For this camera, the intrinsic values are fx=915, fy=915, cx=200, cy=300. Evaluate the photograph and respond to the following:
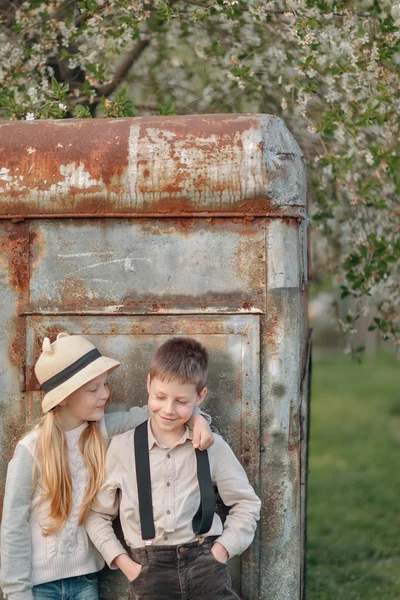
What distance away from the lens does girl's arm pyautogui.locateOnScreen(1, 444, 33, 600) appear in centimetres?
347

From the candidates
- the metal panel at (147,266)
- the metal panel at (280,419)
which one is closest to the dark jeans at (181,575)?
the metal panel at (280,419)

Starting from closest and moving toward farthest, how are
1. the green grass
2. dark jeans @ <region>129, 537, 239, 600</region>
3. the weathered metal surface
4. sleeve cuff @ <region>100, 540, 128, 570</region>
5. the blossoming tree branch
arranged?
dark jeans @ <region>129, 537, 239, 600</region>
sleeve cuff @ <region>100, 540, 128, 570</region>
the weathered metal surface
the blossoming tree branch
the green grass

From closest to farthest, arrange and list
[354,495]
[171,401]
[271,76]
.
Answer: [171,401] → [271,76] → [354,495]

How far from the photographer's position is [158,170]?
146 inches

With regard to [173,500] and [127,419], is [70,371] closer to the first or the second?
[127,419]

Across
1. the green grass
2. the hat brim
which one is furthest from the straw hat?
the green grass

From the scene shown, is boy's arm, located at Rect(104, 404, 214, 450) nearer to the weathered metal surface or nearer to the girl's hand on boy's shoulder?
the girl's hand on boy's shoulder

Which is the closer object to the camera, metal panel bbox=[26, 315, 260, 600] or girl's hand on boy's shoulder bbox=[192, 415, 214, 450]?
girl's hand on boy's shoulder bbox=[192, 415, 214, 450]

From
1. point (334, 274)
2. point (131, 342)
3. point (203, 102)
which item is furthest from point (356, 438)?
point (131, 342)

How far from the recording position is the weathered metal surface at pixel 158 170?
3.69 meters

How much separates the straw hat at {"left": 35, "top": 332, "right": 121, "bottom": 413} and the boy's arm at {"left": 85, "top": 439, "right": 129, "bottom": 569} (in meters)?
0.28

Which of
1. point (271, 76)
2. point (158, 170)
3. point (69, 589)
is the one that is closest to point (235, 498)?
point (69, 589)

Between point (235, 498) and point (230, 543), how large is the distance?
0.18 meters

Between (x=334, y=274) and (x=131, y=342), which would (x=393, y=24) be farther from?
(x=131, y=342)
